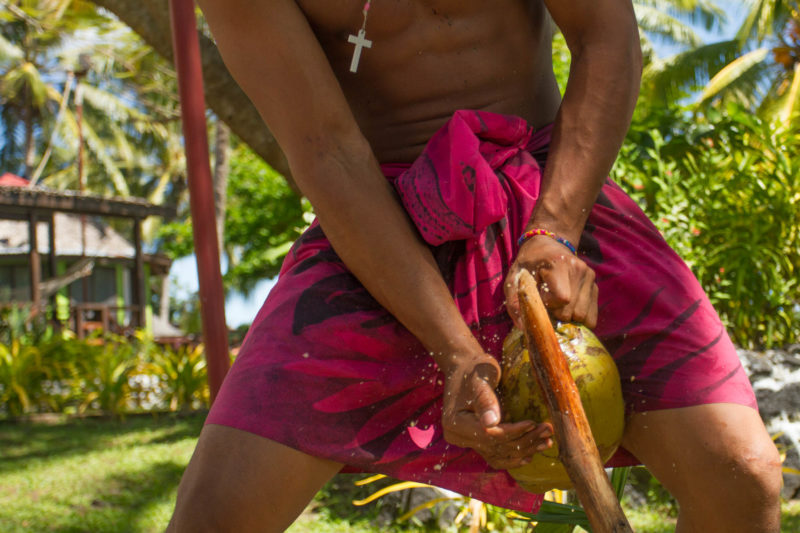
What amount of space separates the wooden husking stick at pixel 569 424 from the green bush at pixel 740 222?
421 centimetres

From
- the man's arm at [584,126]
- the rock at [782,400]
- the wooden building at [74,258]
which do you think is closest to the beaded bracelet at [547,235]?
the man's arm at [584,126]

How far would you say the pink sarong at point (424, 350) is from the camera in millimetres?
1488

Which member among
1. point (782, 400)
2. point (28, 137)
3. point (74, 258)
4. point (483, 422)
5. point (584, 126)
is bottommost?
point (782, 400)

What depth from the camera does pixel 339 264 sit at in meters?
1.65

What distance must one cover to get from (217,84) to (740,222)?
3422mm

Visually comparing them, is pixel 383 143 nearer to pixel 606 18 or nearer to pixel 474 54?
pixel 474 54

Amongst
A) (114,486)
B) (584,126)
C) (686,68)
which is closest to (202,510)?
(584,126)

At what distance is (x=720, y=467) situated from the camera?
1.38 meters

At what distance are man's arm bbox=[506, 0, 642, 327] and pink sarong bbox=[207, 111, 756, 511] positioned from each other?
0.12 m

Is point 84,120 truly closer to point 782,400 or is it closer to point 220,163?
point 220,163

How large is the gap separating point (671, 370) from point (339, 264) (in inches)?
26.2

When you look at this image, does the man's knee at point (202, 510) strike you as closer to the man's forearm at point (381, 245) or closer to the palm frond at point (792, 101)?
the man's forearm at point (381, 245)

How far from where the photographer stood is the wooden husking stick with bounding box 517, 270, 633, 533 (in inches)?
40.9

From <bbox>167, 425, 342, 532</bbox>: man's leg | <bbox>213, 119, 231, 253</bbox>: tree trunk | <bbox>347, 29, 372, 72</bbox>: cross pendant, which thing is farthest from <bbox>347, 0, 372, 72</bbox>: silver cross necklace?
<bbox>213, 119, 231, 253</bbox>: tree trunk
